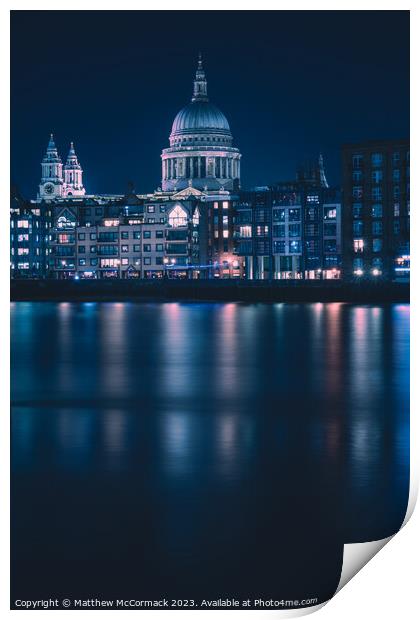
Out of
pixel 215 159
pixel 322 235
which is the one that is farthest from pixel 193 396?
pixel 215 159

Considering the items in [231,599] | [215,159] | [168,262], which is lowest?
[231,599]

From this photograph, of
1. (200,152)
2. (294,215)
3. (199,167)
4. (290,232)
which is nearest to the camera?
(294,215)

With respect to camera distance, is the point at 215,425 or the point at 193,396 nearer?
the point at 215,425

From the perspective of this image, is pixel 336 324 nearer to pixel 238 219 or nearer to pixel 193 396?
pixel 193 396

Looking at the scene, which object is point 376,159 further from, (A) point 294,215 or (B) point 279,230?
(B) point 279,230

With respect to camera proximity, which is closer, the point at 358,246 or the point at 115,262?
the point at 358,246

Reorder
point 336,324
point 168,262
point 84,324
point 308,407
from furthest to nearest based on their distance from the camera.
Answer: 1. point 168,262
2. point 84,324
3. point 336,324
4. point 308,407

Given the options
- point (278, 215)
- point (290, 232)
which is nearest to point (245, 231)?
point (278, 215)

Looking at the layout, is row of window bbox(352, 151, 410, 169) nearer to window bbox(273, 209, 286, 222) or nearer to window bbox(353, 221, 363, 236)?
window bbox(353, 221, 363, 236)
